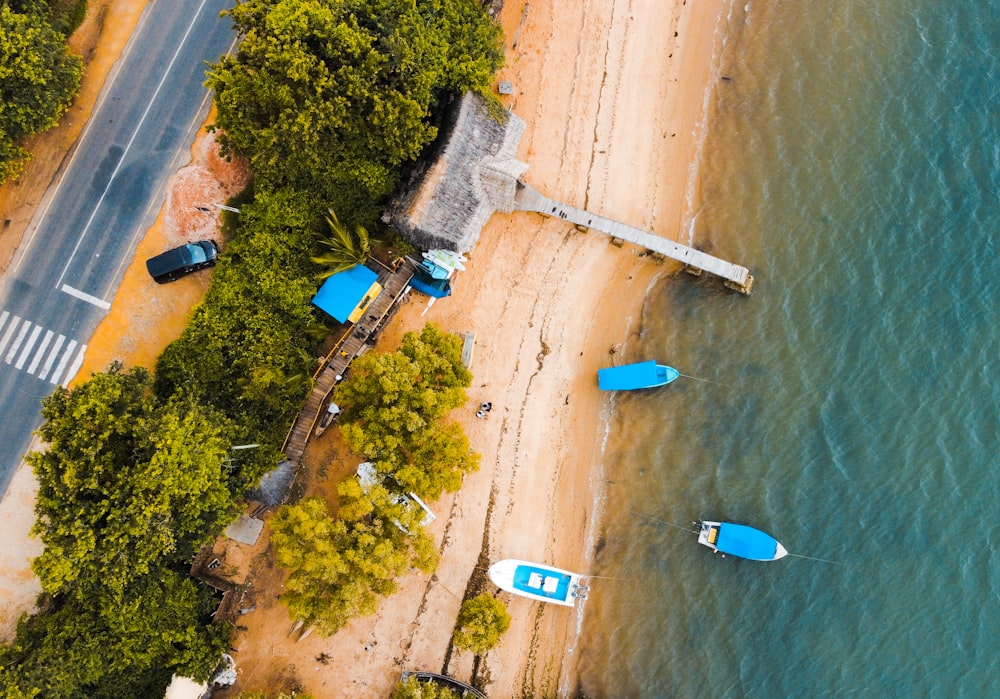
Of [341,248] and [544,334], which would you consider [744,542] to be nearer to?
[544,334]

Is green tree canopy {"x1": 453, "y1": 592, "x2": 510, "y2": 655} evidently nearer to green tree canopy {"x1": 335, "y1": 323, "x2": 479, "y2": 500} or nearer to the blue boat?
green tree canopy {"x1": 335, "y1": 323, "x2": 479, "y2": 500}

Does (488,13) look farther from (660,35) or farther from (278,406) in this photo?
(278,406)

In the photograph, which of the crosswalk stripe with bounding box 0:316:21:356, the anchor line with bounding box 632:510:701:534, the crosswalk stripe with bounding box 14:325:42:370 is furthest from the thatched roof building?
the crosswalk stripe with bounding box 0:316:21:356

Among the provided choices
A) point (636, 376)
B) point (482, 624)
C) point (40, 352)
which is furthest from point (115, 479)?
point (636, 376)

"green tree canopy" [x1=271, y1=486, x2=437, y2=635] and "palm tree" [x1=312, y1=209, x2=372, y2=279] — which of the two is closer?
"green tree canopy" [x1=271, y1=486, x2=437, y2=635]

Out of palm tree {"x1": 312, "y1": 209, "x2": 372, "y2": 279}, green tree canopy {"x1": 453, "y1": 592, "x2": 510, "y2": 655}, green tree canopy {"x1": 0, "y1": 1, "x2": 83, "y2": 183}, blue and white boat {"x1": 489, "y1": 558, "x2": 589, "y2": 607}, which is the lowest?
green tree canopy {"x1": 453, "y1": 592, "x2": 510, "y2": 655}

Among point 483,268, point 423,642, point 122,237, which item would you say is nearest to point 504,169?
point 483,268

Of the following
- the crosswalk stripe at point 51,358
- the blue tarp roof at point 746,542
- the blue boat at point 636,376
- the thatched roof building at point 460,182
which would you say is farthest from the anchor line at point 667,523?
the crosswalk stripe at point 51,358
